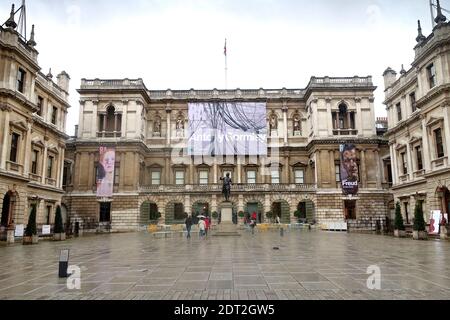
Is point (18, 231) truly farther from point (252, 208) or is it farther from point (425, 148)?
point (425, 148)

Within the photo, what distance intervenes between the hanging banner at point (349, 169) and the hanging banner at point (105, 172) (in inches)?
932

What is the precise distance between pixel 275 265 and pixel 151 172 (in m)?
33.0

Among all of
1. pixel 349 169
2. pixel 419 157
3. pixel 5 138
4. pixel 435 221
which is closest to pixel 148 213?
pixel 5 138

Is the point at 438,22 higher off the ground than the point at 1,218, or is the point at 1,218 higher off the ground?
the point at 438,22

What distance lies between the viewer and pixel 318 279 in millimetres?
7180

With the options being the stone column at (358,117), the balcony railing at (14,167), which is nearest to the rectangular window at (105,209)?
the balcony railing at (14,167)

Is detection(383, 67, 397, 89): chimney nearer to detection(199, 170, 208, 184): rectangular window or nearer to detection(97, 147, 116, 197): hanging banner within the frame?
detection(199, 170, 208, 184): rectangular window

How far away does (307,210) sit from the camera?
37469 millimetres

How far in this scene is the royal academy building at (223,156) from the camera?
36469 mm
